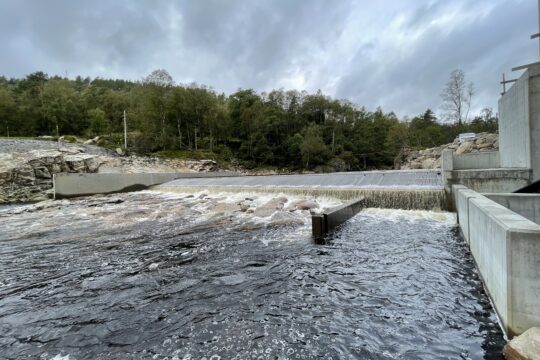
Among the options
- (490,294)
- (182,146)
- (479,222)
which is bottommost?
(490,294)

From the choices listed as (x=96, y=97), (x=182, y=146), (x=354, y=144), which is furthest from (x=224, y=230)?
(x=96, y=97)

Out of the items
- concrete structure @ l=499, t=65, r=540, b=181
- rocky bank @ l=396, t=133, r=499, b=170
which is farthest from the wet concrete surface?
rocky bank @ l=396, t=133, r=499, b=170

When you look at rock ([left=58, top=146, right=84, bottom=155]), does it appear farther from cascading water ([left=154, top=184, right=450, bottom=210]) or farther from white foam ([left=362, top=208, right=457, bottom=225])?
white foam ([left=362, top=208, right=457, bottom=225])

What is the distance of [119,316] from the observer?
3822 millimetres

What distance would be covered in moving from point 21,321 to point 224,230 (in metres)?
4.93

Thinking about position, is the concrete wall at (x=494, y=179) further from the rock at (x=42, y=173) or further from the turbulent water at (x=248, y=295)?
the rock at (x=42, y=173)

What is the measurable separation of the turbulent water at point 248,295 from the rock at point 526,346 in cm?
27

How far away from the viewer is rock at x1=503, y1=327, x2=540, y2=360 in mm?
2359

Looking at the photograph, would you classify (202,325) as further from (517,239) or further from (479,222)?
(479,222)

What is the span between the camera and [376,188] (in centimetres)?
1050

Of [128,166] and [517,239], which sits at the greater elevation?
[128,166]

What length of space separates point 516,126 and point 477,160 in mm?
2977

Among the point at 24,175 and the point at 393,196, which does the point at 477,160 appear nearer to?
the point at 393,196

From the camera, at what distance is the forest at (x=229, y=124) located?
3319 centimetres
